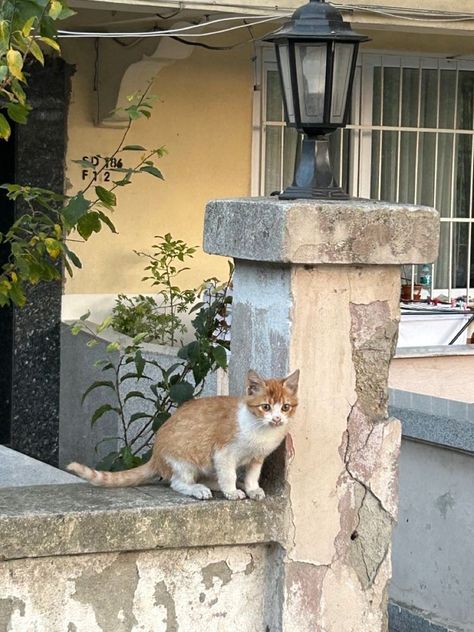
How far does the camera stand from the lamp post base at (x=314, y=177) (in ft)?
11.9

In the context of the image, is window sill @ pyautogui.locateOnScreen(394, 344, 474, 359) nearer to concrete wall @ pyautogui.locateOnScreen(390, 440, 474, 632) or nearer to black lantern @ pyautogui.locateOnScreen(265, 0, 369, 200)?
concrete wall @ pyautogui.locateOnScreen(390, 440, 474, 632)

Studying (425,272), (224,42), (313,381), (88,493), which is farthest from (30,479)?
(425,272)

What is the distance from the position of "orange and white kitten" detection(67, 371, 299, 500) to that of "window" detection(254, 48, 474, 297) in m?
5.44

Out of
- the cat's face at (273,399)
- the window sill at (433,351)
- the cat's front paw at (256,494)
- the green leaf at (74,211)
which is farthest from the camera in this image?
the window sill at (433,351)

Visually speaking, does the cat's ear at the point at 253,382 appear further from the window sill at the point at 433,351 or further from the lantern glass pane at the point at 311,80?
the window sill at the point at 433,351

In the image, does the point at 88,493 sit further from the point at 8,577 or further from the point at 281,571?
the point at 281,571

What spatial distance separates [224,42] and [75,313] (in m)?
2.11

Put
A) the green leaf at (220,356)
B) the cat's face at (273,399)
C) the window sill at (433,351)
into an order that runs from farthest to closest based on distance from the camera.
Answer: the window sill at (433,351) < the green leaf at (220,356) < the cat's face at (273,399)

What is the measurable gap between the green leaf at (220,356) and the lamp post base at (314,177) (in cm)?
75

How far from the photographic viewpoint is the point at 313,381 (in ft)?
11.3

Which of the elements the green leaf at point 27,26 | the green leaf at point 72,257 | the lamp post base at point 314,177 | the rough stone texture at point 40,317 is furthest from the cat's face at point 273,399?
the rough stone texture at point 40,317

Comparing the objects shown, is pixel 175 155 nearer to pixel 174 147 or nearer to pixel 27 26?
pixel 174 147

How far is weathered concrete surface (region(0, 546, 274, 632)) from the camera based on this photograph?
3135 millimetres

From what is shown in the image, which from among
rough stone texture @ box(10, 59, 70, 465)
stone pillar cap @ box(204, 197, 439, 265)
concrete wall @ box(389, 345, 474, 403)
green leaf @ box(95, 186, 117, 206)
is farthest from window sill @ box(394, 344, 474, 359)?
stone pillar cap @ box(204, 197, 439, 265)
